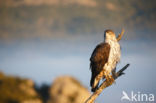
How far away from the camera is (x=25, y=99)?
3809 cm

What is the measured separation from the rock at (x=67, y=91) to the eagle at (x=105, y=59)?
948 inches

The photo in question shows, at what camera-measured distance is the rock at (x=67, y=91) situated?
3519cm

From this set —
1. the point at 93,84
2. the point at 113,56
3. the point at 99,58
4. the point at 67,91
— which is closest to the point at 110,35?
the point at 113,56

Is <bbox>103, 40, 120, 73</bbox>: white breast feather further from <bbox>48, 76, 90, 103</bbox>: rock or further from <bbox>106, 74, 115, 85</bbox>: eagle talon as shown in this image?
<bbox>48, 76, 90, 103</bbox>: rock

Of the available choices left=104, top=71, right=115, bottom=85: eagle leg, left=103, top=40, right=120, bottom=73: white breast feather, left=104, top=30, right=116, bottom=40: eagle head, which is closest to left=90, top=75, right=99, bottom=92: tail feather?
left=104, top=71, right=115, bottom=85: eagle leg

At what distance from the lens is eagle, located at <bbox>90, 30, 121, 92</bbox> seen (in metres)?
10.9

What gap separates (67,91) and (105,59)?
2465cm

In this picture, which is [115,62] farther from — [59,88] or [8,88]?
[8,88]

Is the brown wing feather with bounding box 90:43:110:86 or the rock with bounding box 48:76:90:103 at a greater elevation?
the rock with bounding box 48:76:90:103


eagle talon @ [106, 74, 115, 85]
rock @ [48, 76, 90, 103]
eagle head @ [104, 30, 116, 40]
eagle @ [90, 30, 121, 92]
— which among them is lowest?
eagle talon @ [106, 74, 115, 85]

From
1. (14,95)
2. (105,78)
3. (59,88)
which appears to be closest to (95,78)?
(105,78)

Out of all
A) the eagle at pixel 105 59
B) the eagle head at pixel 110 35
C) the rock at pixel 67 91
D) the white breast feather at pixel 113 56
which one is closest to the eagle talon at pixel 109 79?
the eagle at pixel 105 59

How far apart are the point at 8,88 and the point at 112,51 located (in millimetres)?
32108

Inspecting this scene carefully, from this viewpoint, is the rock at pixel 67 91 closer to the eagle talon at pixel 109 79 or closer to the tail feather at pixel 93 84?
the tail feather at pixel 93 84
